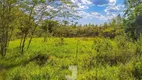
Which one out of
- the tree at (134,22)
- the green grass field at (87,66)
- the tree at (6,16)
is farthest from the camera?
the tree at (134,22)

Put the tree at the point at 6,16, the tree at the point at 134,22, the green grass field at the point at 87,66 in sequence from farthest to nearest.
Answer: the tree at the point at 134,22 < the tree at the point at 6,16 < the green grass field at the point at 87,66

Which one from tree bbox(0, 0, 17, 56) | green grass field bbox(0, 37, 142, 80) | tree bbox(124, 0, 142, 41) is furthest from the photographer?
tree bbox(124, 0, 142, 41)

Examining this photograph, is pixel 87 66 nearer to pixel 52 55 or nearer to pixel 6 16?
pixel 52 55

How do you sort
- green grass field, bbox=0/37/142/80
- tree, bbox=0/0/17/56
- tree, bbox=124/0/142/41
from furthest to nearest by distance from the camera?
tree, bbox=124/0/142/41 → tree, bbox=0/0/17/56 → green grass field, bbox=0/37/142/80

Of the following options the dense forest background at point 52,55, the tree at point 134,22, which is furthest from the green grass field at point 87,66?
the tree at point 134,22

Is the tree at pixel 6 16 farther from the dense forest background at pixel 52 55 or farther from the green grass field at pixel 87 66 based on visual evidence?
the green grass field at pixel 87 66

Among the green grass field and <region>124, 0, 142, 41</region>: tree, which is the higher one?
<region>124, 0, 142, 41</region>: tree

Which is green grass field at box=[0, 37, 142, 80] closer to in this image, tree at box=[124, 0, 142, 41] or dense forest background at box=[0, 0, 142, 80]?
dense forest background at box=[0, 0, 142, 80]

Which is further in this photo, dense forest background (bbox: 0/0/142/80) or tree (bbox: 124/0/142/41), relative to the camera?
tree (bbox: 124/0/142/41)

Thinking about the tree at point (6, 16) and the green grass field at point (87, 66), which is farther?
the tree at point (6, 16)

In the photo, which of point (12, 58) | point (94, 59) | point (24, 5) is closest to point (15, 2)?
point (24, 5)

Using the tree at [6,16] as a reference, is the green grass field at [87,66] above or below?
below

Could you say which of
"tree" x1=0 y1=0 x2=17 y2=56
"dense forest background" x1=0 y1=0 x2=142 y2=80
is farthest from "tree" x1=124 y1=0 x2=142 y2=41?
"tree" x1=0 y1=0 x2=17 y2=56

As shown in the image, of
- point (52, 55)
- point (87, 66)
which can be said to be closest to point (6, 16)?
point (52, 55)
